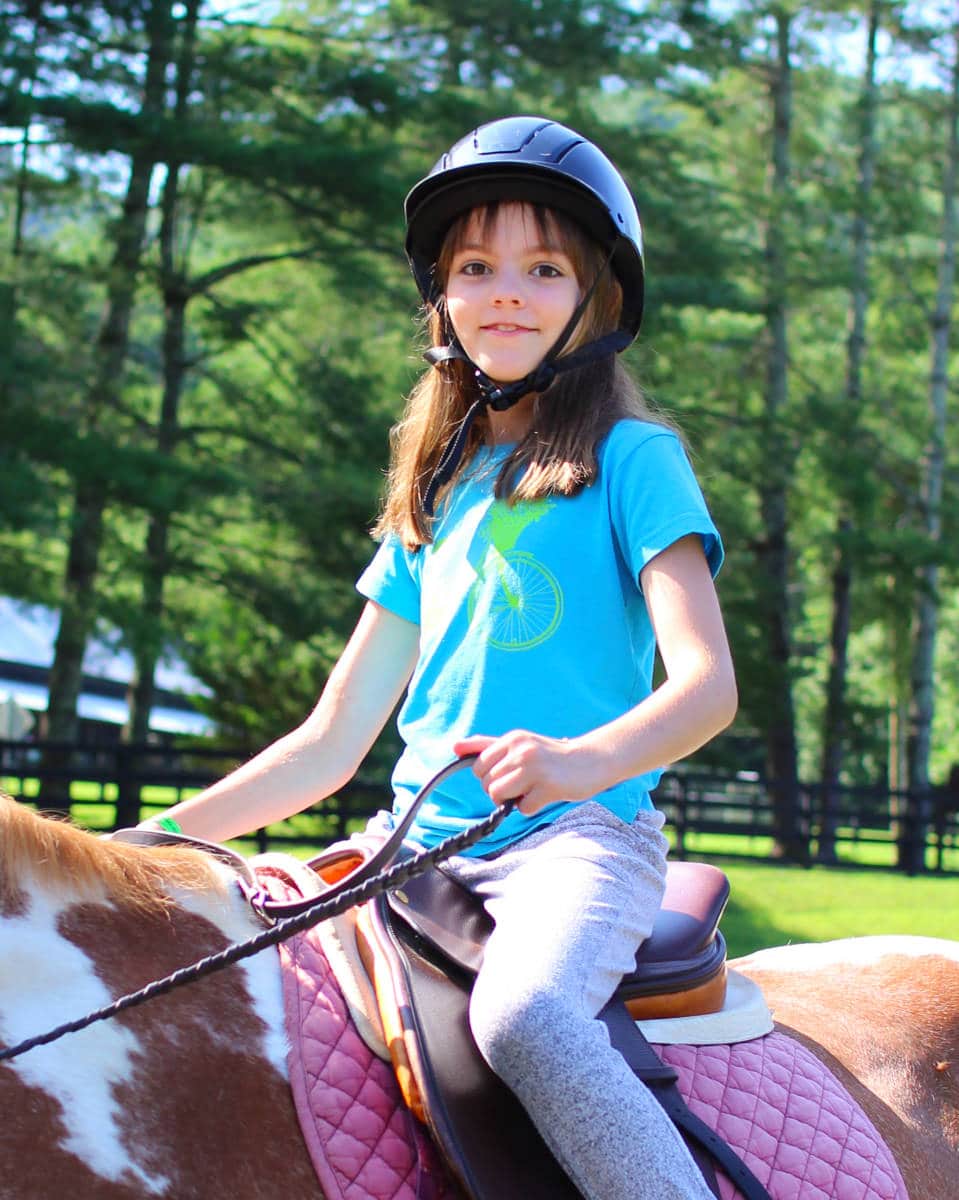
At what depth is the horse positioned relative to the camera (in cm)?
A: 170

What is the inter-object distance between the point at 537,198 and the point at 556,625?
765 mm

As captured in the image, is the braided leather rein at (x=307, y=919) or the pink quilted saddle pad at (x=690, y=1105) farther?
the pink quilted saddle pad at (x=690, y=1105)

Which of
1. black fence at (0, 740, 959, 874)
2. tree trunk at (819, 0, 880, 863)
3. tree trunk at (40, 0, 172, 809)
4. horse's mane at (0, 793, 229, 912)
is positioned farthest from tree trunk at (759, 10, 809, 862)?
horse's mane at (0, 793, 229, 912)

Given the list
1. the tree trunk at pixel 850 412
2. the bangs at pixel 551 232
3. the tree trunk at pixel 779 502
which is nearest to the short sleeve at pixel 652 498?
the bangs at pixel 551 232

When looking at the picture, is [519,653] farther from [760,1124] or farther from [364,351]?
[364,351]

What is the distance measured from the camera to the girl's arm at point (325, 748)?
A: 2336mm

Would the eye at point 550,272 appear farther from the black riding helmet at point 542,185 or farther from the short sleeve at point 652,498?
the short sleeve at point 652,498

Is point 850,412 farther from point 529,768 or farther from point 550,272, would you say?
point 529,768

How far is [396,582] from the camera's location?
2514 millimetres

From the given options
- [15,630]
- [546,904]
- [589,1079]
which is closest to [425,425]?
[546,904]

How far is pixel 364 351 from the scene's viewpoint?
21125mm

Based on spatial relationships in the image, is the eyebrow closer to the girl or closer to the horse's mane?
the girl

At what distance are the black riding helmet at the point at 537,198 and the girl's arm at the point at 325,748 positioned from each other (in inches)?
10.6

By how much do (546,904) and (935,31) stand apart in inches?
1062
